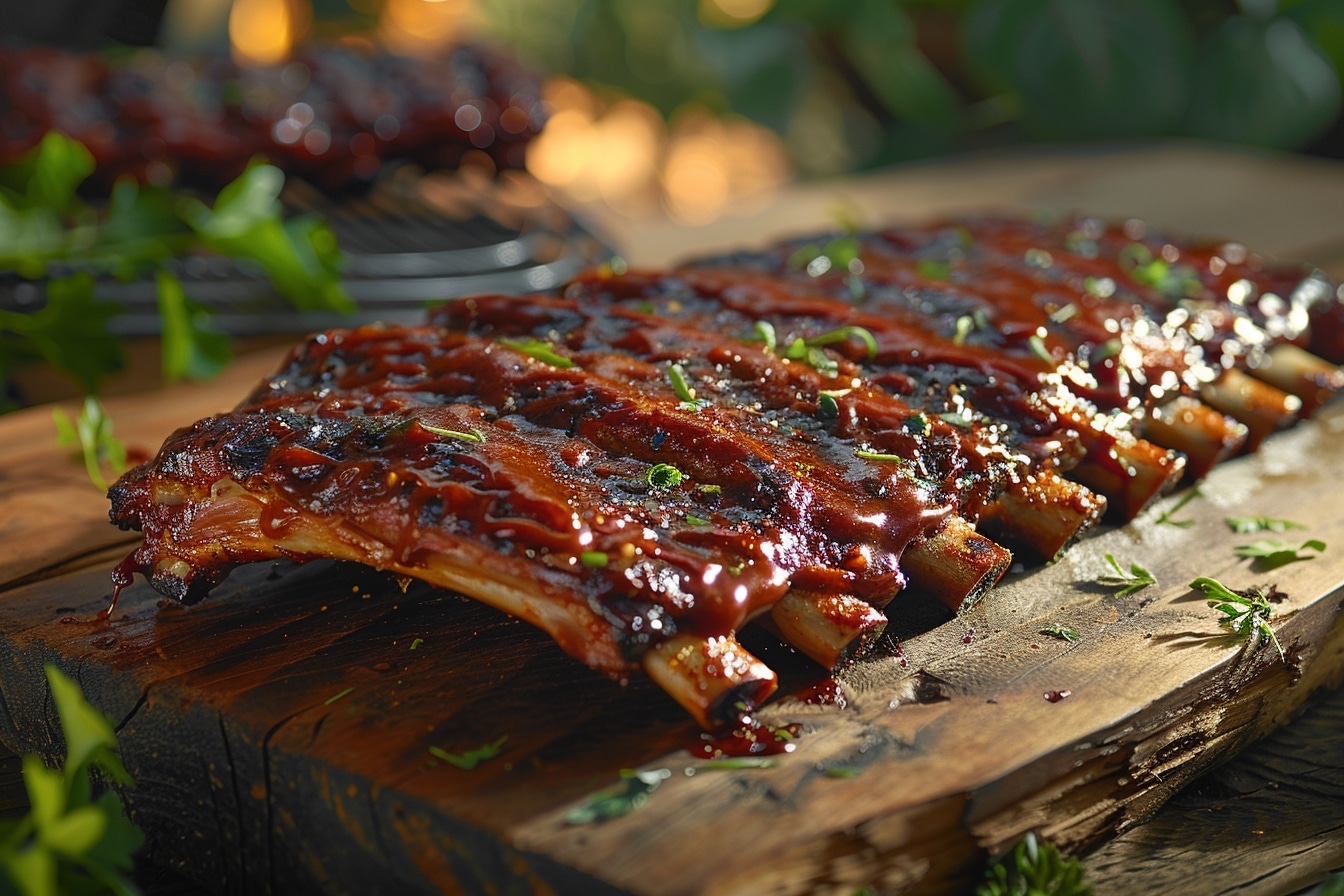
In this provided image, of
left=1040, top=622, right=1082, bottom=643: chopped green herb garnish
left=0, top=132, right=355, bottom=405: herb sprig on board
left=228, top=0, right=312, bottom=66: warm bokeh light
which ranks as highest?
left=228, top=0, right=312, bottom=66: warm bokeh light

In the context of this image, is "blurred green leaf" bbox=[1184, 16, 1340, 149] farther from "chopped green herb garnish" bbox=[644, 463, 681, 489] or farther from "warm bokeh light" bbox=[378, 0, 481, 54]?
"chopped green herb garnish" bbox=[644, 463, 681, 489]

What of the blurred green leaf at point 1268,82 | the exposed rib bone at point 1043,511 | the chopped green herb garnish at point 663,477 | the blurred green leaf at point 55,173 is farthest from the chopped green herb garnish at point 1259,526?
the blurred green leaf at point 1268,82

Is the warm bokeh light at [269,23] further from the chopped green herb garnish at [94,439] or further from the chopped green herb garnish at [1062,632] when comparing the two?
the chopped green herb garnish at [1062,632]

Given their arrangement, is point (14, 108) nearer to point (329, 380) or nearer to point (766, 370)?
point (329, 380)

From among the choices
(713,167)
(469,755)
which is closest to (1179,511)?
(469,755)

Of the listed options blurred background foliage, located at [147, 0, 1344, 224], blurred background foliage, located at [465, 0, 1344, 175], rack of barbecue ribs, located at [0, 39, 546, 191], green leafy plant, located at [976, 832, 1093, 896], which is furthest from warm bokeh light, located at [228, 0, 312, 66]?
green leafy plant, located at [976, 832, 1093, 896]

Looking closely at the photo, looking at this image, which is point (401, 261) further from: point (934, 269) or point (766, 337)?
point (766, 337)
